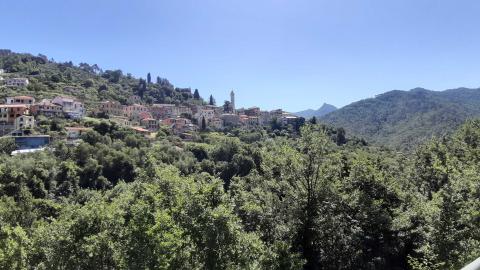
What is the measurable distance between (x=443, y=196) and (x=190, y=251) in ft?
41.6

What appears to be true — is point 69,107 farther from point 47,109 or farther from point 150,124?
point 150,124

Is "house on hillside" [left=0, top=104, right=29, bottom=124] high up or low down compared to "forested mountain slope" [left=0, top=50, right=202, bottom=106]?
down

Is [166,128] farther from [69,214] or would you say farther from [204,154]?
[69,214]

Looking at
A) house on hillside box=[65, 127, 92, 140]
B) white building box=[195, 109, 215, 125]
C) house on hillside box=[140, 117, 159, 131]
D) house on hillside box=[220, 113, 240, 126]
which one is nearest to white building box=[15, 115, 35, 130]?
house on hillside box=[65, 127, 92, 140]

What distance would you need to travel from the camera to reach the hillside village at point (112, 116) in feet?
286

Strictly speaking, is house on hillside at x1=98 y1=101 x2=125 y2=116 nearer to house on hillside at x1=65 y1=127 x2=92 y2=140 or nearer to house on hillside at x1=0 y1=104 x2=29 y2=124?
house on hillside at x1=0 y1=104 x2=29 y2=124

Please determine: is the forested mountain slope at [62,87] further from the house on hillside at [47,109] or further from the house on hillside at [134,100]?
the house on hillside at [47,109]

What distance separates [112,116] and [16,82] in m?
35.7

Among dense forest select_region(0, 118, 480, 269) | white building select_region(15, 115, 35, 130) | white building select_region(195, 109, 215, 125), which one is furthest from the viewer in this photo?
white building select_region(195, 109, 215, 125)

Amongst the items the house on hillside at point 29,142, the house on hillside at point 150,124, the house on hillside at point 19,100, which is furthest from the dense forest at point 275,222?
the house on hillside at point 150,124

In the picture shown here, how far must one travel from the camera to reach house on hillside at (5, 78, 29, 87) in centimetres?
12688

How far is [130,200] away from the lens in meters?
20.0

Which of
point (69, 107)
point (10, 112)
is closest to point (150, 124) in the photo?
point (69, 107)

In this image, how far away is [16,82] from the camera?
12800 centimetres
